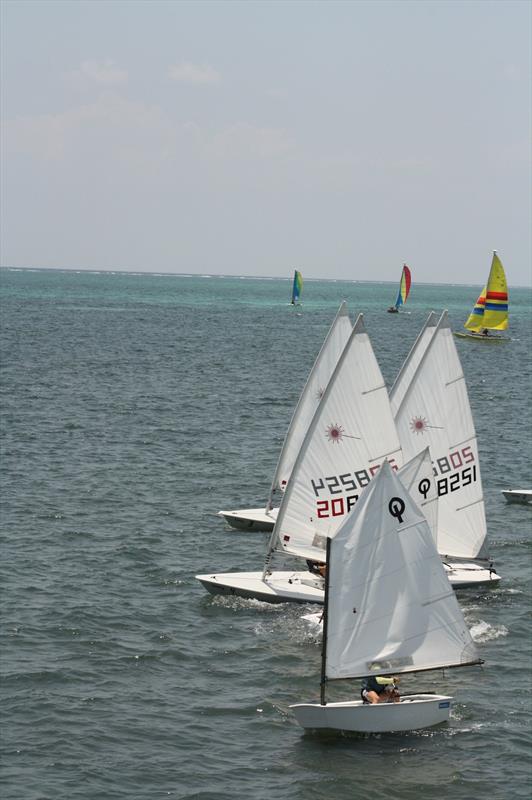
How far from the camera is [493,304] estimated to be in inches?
5591

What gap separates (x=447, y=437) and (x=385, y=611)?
13.7m

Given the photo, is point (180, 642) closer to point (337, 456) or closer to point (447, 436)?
point (337, 456)

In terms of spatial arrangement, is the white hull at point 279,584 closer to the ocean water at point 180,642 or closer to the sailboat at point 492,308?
the ocean water at point 180,642

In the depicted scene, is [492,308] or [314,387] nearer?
[314,387]

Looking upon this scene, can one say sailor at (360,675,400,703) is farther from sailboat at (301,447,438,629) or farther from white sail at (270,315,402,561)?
white sail at (270,315,402,561)

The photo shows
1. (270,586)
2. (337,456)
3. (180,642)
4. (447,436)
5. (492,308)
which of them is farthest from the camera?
(492,308)

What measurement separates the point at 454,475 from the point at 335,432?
22.8ft

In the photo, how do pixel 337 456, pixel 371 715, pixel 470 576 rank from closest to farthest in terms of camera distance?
pixel 371 715, pixel 337 456, pixel 470 576

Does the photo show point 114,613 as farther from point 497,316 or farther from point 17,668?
point 497,316

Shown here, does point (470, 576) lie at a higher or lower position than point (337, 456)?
lower

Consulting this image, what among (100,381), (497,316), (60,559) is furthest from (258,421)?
(497,316)

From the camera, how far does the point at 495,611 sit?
39438mm

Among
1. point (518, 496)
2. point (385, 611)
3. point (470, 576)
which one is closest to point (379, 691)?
point (385, 611)

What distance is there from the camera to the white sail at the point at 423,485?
3762cm
